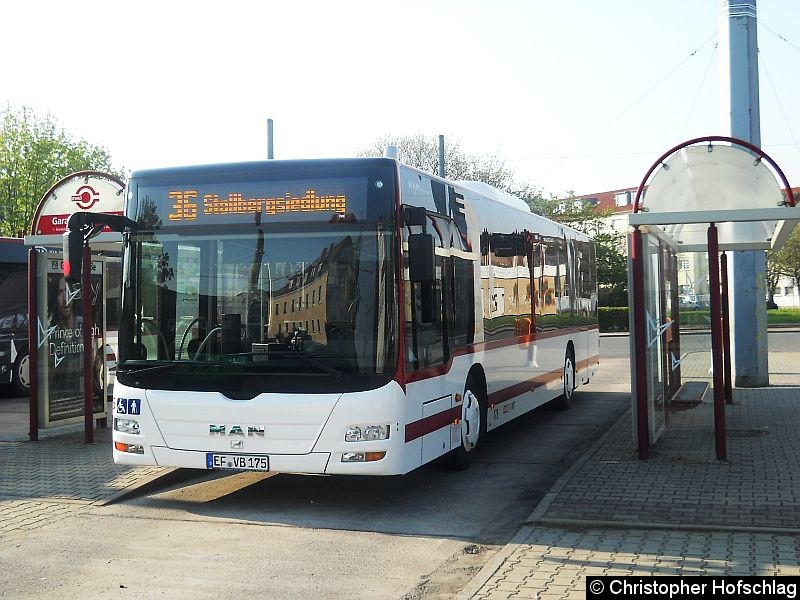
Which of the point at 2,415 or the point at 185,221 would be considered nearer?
the point at 185,221

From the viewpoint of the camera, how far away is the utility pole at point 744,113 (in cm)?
1761

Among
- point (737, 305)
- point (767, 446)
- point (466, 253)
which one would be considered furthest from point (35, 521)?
point (737, 305)

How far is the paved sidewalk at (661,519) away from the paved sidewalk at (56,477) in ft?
13.1

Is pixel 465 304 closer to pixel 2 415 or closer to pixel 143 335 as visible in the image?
pixel 143 335

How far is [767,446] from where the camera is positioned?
11219 millimetres

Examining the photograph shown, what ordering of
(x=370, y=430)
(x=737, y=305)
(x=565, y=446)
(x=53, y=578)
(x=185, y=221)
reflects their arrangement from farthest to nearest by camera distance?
(x=737, y=305), (x=565, y=446), (x=185, y=221), (x=370, y=430), (x=53, y=578)

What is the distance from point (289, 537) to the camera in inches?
294

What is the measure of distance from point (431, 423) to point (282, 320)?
172 centimetres

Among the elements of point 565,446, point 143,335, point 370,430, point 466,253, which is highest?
point 466,253

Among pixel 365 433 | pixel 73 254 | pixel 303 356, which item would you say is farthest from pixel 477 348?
pixel 73 254

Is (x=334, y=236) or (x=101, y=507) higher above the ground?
(x=334, y=236)

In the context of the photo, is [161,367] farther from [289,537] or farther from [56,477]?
[56,477]

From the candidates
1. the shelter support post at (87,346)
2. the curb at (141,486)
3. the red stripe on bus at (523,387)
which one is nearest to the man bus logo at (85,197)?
the shelter support post at (87,346)

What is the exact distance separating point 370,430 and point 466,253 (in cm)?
293
